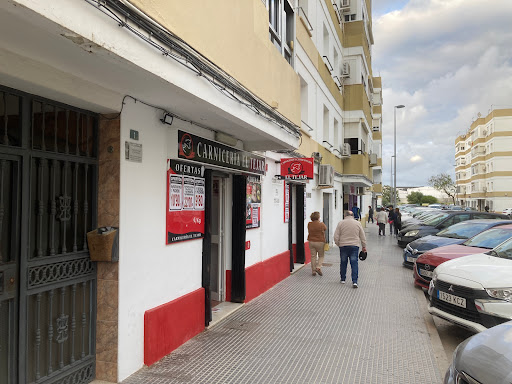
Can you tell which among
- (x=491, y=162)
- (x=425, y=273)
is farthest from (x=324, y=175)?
(x=491, y=162)

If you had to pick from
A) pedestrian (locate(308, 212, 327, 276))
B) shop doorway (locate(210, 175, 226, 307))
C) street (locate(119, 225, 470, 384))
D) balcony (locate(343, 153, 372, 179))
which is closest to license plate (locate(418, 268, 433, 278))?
street (locate(119, 225, 470, 384))

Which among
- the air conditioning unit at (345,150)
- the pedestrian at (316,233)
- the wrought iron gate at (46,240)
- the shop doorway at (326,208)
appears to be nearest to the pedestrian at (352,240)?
the pedestrian at (316,233)

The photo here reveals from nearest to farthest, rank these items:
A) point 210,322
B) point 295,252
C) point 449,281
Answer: point 449,281
point 210,322
point 295,252

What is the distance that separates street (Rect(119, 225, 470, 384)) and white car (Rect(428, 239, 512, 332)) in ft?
1.78

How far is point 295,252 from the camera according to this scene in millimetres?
11680

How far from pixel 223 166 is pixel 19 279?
11.1ft

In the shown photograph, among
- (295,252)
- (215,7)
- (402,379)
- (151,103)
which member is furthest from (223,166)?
(295,252)

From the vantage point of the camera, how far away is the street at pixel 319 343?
428 cm

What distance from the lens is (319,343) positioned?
5266mm

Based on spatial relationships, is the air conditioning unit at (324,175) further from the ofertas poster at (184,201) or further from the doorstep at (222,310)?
the ofertas poster at (184,201)

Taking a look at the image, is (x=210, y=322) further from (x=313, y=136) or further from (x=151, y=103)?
(x=313, y=136)

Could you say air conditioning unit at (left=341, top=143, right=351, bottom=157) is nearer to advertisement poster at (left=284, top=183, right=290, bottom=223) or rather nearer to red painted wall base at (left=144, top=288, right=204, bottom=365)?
advertisement poster at (left=284, top=183, right=290, bottom=223)

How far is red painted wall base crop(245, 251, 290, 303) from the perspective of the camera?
287 inches

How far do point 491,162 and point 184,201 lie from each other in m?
64.2
